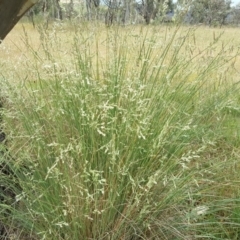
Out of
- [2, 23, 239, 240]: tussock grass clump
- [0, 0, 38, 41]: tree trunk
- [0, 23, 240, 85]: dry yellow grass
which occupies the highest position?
[0, 0, 38, 41]: tree trunk

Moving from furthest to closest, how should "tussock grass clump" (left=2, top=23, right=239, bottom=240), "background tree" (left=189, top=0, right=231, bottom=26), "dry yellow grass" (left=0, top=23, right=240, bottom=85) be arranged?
"background tree" (left=189, top=0, right=231, bottom=26) < "dry yellow grass" (left=0, top=23, right=240, bottom=85) < "tussock grass clump" (left=2, top=23, right=239, bottom=240)

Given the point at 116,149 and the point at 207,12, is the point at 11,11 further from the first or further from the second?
the point at 207,12

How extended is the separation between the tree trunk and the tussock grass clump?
0.21 metres

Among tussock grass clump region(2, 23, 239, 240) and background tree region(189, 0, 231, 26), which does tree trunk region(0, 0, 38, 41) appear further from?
background tree region(189, 0, 231, 26)

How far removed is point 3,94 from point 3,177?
0.38 meters

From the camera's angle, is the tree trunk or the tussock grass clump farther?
the tree trunk

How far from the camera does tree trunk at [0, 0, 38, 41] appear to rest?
1809mm

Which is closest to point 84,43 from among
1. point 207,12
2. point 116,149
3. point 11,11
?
point 11,11

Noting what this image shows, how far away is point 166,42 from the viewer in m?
1.85

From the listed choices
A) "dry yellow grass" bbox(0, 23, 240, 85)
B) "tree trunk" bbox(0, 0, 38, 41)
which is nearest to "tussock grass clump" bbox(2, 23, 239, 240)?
"dry yellow grass" bbox(0, 23, 240, 85)

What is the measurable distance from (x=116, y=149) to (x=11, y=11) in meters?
0.94

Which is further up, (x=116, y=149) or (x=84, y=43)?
(x=84, y=43)

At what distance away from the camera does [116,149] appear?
1.37 metres

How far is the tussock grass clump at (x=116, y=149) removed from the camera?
1362mm
